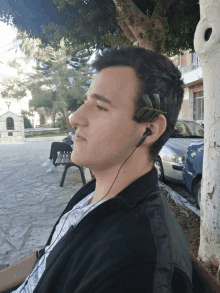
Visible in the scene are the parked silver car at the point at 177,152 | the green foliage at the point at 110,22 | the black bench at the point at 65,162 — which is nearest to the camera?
the green foliage at the point at 110,22

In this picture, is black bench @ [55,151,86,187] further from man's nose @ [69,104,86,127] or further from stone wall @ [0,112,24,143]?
stone wall @ [0,112,24,143]

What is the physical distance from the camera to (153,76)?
1020 millimetres

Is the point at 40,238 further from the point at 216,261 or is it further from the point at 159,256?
the point at 159,256

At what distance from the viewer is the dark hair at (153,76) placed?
101 cm

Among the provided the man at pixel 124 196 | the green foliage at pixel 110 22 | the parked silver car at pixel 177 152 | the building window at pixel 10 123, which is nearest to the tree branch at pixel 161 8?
the green foliage at pixel 110 22

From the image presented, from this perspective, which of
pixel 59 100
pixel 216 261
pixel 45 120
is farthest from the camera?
pixel 45 120

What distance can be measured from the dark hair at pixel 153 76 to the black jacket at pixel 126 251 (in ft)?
0.97

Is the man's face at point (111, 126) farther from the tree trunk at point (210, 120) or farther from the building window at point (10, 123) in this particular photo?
the building window at point (10, 123)

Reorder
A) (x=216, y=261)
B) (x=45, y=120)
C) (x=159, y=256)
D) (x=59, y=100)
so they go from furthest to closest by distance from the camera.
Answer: (x=45, y=120) < (x=59, y=100) < (x=216, y=261) < (x=159, y=256)

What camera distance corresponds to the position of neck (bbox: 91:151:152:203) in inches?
40.5

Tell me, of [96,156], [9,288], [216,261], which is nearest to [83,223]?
[96,156]

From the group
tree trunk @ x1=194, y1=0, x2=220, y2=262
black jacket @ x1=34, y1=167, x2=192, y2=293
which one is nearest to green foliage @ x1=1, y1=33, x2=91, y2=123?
tree trunk @ x1=194, y1=0, x2=220, y2=262

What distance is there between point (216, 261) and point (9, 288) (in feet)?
5.93

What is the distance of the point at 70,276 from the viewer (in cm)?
81
